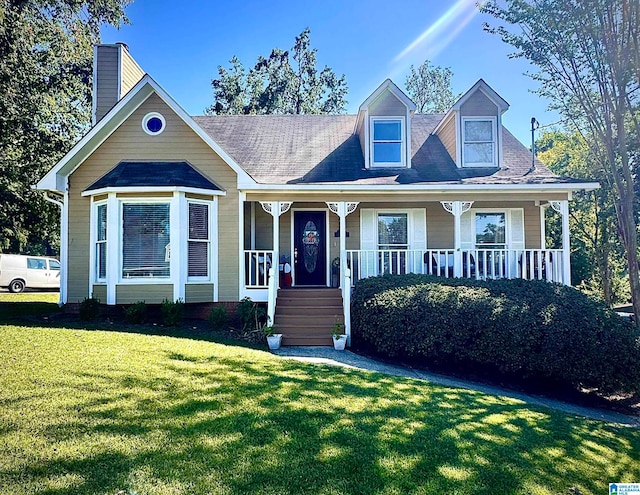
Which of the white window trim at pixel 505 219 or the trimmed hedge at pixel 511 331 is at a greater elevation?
the white window trim at pixel 505 219

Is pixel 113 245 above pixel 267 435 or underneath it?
above

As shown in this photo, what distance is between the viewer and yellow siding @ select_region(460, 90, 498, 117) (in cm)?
1247

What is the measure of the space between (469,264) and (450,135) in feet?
15.3

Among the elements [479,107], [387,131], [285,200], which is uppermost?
[479,107]

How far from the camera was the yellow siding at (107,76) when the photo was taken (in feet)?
40.5

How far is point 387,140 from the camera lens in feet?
41.5

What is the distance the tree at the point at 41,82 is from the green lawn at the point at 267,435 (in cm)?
1396

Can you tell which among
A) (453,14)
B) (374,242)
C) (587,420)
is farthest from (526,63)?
(587,420)

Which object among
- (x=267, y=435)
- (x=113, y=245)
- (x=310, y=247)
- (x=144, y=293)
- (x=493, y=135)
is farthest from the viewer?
(x=310, y=247)

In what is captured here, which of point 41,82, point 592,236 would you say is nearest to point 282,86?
point 41,82

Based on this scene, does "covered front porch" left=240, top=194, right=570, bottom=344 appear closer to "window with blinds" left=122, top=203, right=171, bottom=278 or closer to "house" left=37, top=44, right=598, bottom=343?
"house" left=37, top=44, right=598, bottom=343

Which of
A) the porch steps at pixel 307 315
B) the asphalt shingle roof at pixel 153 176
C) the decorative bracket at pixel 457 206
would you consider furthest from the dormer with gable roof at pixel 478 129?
the asphalt shingle roof at pixel 153 176

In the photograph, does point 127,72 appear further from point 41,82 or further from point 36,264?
point 36,264

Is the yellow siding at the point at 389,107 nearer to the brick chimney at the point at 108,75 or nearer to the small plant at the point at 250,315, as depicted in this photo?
the small plant at the point at 250,315
